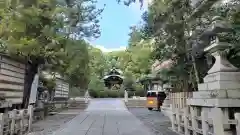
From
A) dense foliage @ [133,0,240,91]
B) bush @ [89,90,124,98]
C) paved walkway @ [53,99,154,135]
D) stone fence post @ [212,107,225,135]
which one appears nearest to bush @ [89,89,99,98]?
bush @ [89,90,124,98]

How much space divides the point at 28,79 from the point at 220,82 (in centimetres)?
1148

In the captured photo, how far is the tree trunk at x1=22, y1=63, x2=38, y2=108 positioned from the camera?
1714 centimetres

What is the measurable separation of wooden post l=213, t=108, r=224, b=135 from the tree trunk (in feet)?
37.2

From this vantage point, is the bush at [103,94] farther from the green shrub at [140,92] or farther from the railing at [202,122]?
the railing at [202,122]

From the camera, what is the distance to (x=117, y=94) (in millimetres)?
57188

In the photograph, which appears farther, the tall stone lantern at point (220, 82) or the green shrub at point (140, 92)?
the green shrub at point (140, 92)

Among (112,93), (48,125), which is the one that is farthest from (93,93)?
(48,125)

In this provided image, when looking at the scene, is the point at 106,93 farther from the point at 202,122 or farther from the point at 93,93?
the point at 202,122

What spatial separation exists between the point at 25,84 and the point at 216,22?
1114cm

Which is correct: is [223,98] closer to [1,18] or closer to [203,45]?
[203,45]

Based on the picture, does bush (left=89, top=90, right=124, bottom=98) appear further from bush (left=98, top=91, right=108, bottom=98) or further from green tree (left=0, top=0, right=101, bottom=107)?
green tree (left=0, top=0, right=101, bottom=107)

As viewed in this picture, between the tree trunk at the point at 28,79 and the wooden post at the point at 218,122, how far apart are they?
11.3 m

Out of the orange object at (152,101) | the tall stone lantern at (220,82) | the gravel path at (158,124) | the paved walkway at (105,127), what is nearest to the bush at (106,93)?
the orange object at (152,101)

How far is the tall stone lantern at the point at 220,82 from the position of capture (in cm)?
898
